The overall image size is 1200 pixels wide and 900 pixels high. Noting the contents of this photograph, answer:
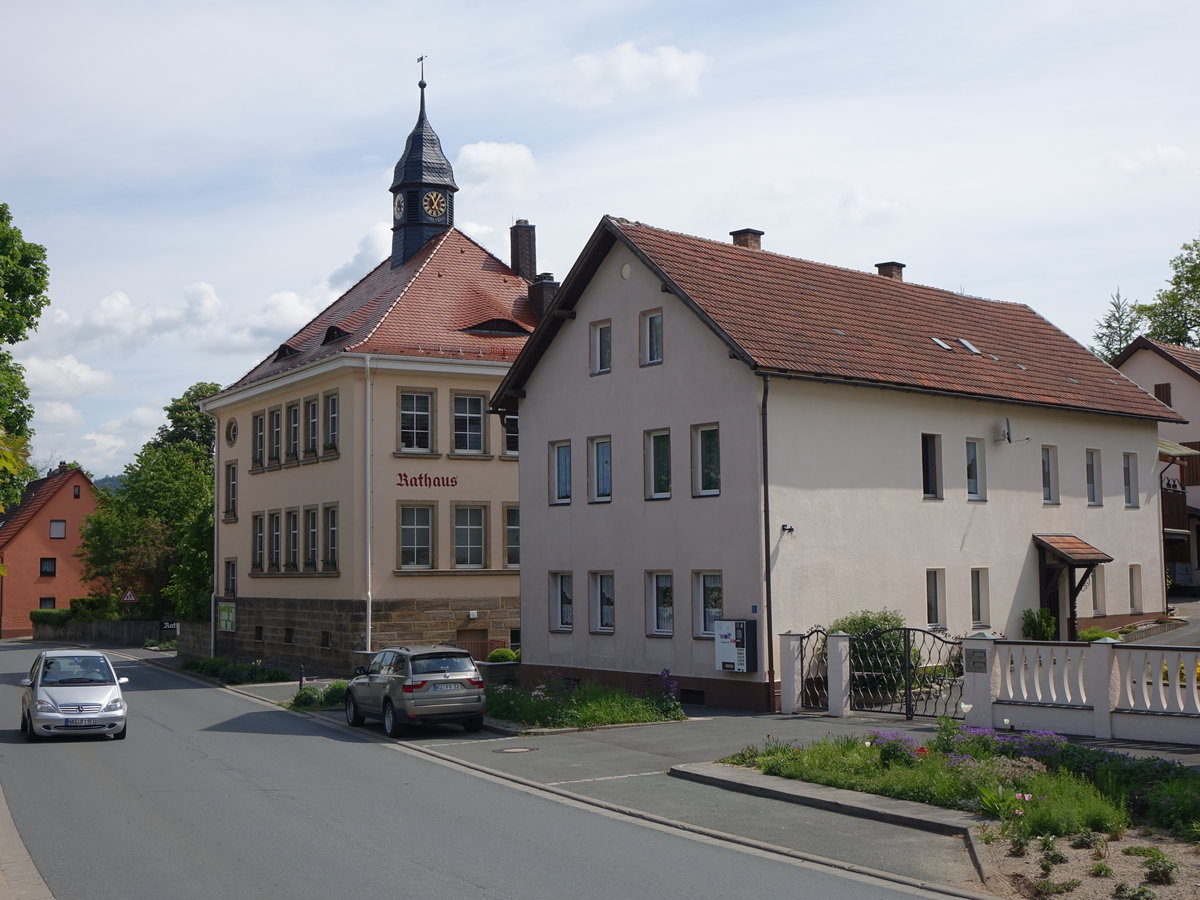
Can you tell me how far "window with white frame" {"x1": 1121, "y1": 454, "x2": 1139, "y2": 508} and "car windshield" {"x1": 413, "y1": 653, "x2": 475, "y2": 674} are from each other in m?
20.3

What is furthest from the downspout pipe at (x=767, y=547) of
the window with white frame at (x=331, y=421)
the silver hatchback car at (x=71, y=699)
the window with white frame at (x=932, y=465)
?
the window with white frame at (x=331, y=421)

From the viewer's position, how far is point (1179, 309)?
190 feet

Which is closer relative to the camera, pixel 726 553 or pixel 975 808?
pixel 975 808

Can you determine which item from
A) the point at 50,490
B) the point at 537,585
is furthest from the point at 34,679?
the point at 50,490

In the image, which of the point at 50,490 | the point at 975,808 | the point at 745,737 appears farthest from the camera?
the point at 50,490

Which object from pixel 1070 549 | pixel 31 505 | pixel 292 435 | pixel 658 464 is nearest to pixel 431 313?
pixel 292 435

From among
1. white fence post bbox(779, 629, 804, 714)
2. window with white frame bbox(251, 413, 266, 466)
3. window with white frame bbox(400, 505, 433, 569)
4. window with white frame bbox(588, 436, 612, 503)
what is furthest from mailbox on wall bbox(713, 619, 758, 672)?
window with white frame bbox(251, 413, 266, 466)

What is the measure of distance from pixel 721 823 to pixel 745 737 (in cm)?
673

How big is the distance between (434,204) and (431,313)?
710cm

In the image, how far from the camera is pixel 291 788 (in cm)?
1636

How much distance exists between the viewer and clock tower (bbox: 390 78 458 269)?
45000mm

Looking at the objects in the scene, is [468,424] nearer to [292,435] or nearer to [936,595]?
[292,435]

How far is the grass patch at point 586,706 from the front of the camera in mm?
22312

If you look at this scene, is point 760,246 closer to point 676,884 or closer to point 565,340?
point 565,340
